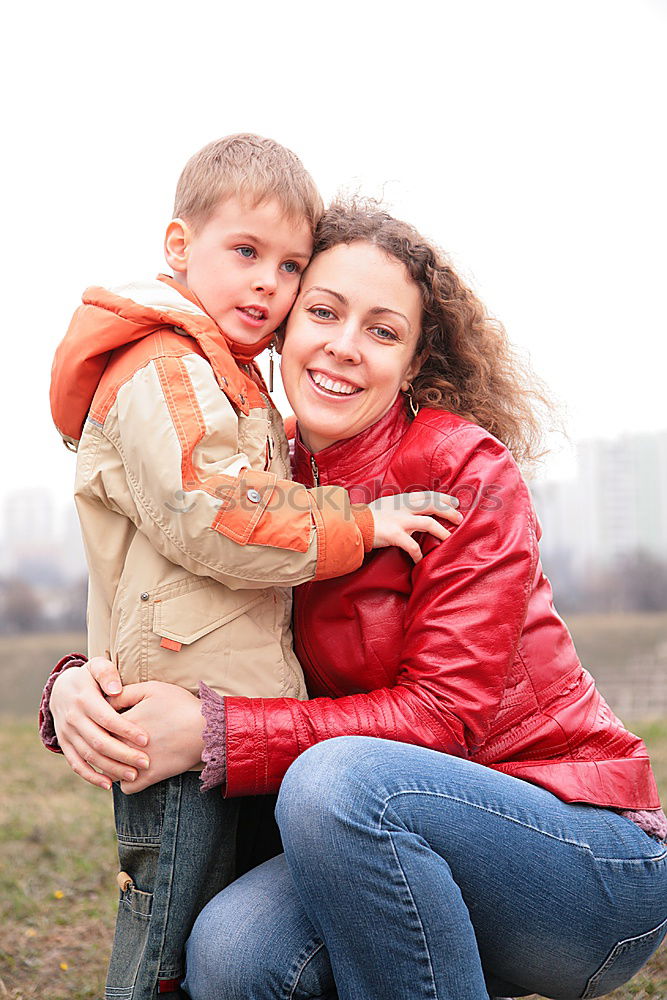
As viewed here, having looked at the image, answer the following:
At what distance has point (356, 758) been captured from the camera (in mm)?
A: 1804

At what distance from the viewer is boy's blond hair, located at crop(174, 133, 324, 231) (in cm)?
220

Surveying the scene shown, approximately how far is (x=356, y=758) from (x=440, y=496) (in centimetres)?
57

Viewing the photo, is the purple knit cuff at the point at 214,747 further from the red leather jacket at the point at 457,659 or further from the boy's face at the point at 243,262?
the boy's face at the point at 243,262

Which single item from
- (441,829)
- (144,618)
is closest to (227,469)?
(144,618)

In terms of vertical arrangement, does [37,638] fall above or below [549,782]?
below

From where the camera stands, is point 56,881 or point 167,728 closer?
point 167,728

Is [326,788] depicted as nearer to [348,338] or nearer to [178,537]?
[178,537]

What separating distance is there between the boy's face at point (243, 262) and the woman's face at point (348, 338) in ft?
0.23

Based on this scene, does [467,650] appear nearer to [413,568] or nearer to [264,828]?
[413,568]

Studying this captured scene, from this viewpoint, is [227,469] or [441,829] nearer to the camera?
[441,829]

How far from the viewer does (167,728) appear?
1.95 m

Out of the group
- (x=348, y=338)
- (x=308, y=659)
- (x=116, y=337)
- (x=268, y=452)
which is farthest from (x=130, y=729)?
(x=348, y=338)

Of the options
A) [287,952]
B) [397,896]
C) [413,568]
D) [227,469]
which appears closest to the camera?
[397,896]

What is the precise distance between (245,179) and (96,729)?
1203 mm
